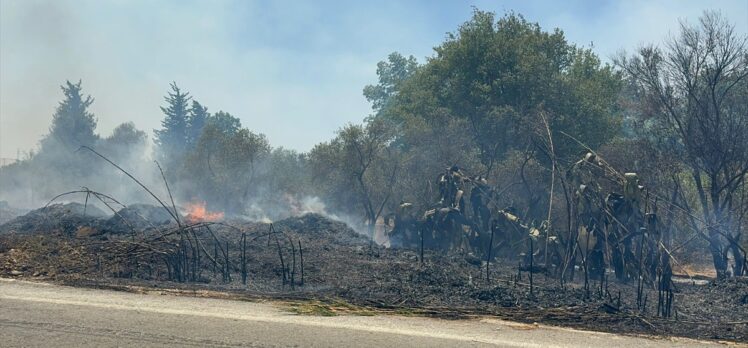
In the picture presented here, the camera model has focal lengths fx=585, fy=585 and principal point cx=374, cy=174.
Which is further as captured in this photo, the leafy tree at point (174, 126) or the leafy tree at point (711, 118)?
the leafy tree at point (174, 126)

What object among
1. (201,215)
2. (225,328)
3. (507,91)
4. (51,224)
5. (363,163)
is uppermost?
(507,91)

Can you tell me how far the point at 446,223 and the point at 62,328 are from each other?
1520cm

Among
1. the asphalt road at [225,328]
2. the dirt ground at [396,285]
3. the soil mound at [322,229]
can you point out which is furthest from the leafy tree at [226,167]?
the asphalt road at [225,328]

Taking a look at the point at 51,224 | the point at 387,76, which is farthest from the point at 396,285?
the point at 387,76

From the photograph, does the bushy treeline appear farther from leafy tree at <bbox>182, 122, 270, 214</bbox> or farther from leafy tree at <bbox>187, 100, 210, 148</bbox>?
leafy tree at <bbox>187, 100, 210, 148</bbox>

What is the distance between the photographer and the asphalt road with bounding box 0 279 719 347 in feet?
23.8

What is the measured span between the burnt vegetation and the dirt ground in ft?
0.24

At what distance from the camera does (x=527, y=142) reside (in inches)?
1122

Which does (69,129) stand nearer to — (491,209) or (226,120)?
(226,120)

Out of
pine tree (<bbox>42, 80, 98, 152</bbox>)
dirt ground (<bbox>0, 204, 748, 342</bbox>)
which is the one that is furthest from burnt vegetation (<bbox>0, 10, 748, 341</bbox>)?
pine tree (<bbox>42, 80, 98, 152</bbox>)

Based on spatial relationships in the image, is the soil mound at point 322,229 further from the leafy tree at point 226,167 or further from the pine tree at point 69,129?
the pine tree at point 69,129

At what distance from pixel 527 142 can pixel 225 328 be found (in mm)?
22995

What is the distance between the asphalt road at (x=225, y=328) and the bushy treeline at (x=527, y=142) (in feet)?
21.6

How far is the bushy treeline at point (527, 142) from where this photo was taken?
2141 cm
